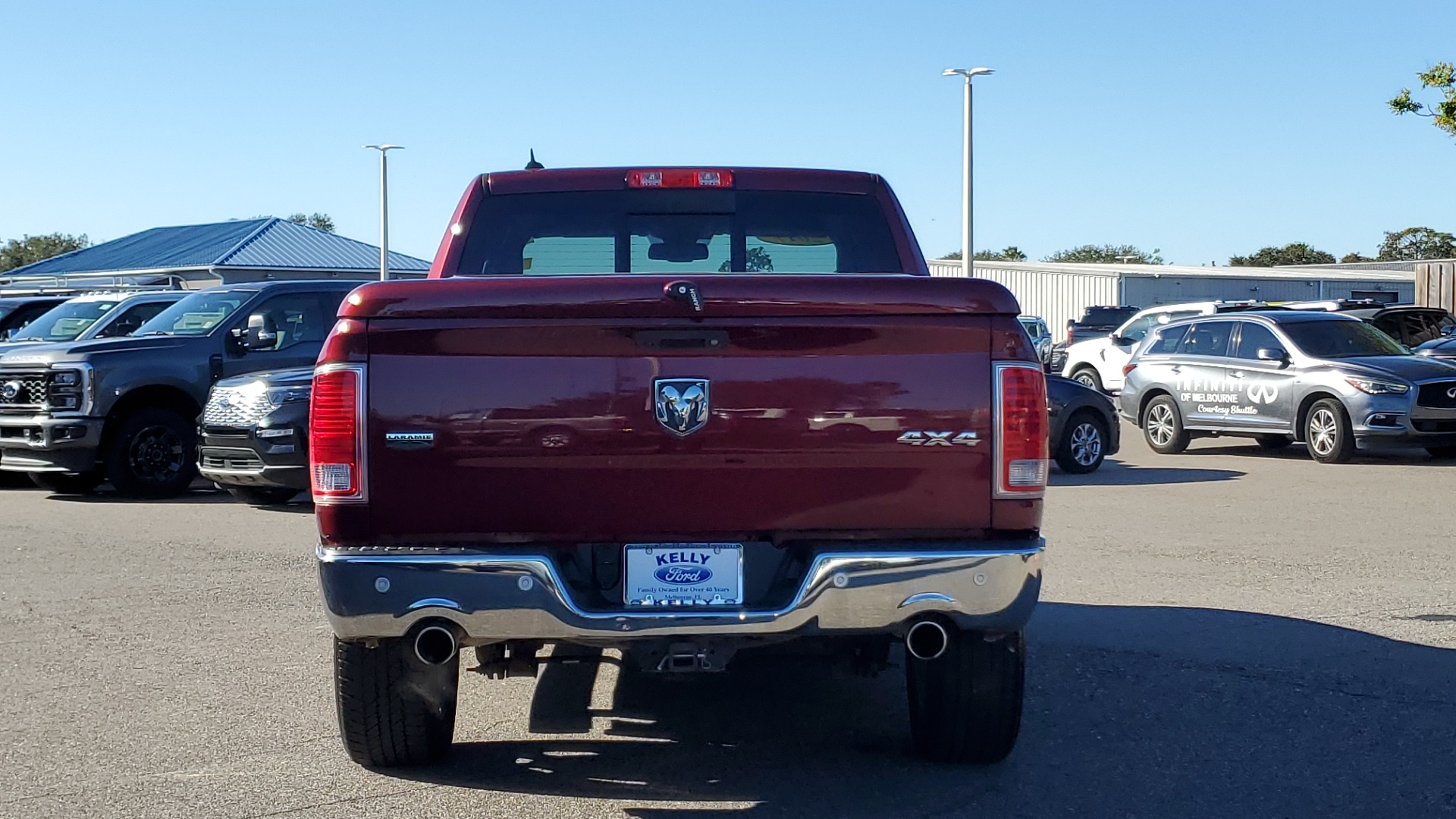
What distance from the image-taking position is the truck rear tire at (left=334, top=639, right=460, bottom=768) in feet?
15.7

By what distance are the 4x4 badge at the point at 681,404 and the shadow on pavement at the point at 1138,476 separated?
10222 millimetres

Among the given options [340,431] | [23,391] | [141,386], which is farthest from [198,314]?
[340,431]

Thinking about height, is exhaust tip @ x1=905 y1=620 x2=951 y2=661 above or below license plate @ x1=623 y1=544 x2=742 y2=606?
below

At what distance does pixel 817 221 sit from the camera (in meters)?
A: 6.11

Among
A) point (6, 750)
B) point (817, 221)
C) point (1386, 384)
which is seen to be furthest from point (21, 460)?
point (1386, 384)

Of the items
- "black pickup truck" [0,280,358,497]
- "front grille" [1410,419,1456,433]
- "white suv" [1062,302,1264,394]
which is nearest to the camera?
"black pickup truck" [0,280,358,497]

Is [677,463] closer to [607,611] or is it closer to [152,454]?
[607,611]

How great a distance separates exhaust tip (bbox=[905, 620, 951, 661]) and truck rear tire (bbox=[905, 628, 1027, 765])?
0.28m

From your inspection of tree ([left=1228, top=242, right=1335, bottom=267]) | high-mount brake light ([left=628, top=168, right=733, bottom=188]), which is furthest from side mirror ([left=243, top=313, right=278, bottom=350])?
tree ([left=1228, top=242, right=1335, bottom=267])

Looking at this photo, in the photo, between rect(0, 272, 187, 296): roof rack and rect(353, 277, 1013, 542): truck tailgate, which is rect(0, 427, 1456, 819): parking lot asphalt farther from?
rect(0, 272, 187, 296): roof rack

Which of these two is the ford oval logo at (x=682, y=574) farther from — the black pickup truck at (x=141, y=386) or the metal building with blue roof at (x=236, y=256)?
the metal building with blue roof at (x=236, y=256)

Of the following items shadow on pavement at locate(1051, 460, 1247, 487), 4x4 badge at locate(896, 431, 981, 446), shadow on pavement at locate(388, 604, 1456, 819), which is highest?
4x4 badge at locate(896, 431, 981, 446)

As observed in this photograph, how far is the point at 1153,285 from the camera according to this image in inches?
2307

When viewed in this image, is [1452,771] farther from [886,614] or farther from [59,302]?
[59,302]
